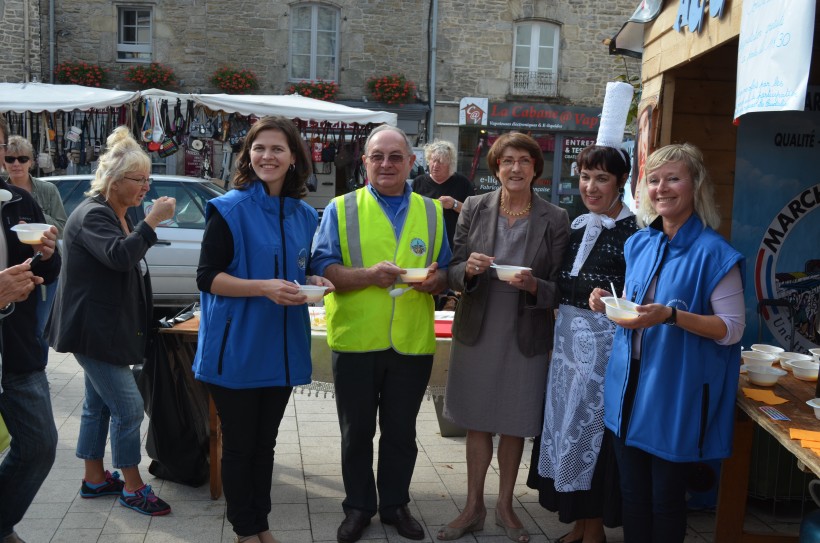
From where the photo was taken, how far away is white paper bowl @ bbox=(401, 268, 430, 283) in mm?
3340

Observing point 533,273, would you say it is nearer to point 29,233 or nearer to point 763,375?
point 763,375

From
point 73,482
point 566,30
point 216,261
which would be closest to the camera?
point 216,261

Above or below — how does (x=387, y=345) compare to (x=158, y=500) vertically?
above

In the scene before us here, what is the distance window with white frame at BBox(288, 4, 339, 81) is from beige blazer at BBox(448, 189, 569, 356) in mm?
15370

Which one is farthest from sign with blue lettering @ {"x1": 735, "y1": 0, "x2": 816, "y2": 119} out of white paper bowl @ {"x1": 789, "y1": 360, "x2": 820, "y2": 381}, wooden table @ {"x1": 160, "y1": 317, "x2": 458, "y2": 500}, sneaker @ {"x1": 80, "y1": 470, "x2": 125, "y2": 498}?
sneaker @ {"x1": 80, "y1": 470, "x2": 125, "y2": 498}

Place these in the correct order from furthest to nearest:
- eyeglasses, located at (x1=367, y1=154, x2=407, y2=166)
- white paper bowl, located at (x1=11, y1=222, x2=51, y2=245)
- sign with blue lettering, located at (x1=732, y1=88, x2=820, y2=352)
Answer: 1. sign with blue lettering, located at (x1=732, y1=88, x2=820, y2=352)
2. eyeglasses, located at (x1=367, y1=154, x2=407, y2=166)
3. white paper bowl, located at (x1=11, y1=222, x2=51, y2=245)

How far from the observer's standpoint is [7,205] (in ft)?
9.80

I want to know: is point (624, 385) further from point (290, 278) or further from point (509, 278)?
point (290, 278)

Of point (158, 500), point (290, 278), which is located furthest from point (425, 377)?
point (158, 500)

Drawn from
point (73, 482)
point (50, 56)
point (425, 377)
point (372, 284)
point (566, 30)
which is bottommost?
point (73, 482)

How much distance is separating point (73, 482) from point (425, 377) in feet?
6.96

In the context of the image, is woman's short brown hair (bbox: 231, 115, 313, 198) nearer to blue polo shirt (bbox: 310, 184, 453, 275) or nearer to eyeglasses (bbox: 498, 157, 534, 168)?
blue polo shirt (bbox: 310, 184, 453, 275)

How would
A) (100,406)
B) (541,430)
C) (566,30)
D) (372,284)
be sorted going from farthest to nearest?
(566,30)
(100,406)
(541,430)
(372,284)

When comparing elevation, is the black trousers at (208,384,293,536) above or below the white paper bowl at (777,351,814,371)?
below
